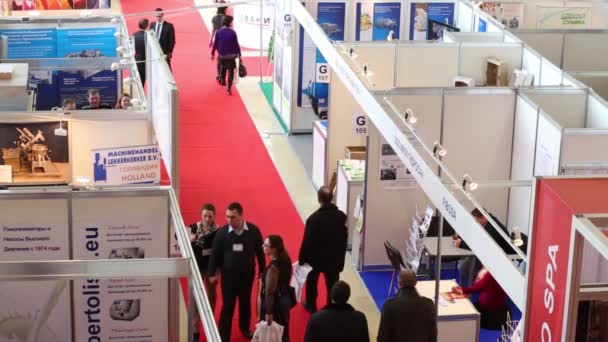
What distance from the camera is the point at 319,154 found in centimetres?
1181

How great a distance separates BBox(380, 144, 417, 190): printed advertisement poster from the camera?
388 inches

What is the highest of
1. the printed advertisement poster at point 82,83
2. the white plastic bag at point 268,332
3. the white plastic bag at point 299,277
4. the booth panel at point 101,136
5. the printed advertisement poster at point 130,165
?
the printed advertisement poster at point 82,83

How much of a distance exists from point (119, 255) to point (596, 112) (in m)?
4.70

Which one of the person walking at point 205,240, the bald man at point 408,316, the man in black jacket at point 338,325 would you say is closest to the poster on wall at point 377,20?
the person walking at point 205,240

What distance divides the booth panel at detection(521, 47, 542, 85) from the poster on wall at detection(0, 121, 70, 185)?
4751 mm

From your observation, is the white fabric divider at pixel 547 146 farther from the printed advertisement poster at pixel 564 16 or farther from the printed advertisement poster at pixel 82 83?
→ the printed advertisement poster at pixel 564 16

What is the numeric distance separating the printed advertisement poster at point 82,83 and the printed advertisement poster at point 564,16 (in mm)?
6100

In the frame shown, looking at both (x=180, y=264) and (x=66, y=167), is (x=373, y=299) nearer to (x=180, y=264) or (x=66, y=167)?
(x=66, y=167)

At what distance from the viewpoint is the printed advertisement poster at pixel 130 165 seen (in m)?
8.15

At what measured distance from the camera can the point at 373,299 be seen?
30.9 feet

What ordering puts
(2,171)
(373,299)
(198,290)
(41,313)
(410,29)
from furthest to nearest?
(410,29) < (373,299) < (2,171) < (41,313) < (198,290)

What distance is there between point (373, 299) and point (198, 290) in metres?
4.77

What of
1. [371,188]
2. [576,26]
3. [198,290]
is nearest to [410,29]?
[576,26]

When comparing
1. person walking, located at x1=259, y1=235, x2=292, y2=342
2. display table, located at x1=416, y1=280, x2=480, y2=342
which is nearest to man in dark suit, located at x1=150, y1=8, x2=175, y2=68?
person walking, located at x1=259, y1=235, x2=292, y2=342
